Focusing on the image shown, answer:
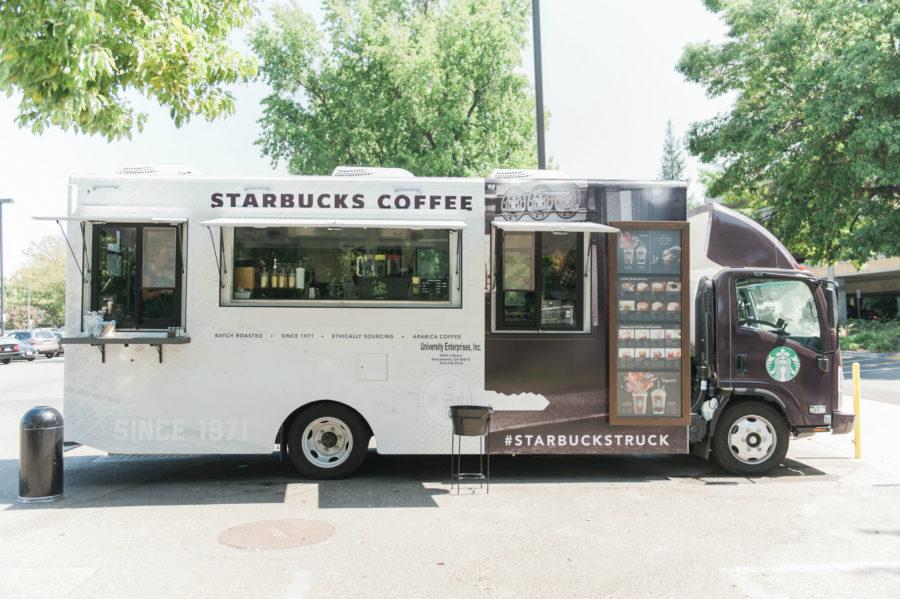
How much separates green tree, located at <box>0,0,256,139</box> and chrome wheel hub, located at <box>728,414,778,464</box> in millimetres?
6910

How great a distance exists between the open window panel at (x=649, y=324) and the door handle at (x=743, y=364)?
2.03 ft

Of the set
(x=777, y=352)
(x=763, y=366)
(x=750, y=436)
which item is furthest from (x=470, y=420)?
(x=777, y=352)

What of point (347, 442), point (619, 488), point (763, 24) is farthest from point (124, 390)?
point (763, 24)

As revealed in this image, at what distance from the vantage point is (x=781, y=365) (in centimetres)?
810

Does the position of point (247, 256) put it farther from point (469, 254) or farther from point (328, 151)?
point (328, 151)

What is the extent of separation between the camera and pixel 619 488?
7672mm

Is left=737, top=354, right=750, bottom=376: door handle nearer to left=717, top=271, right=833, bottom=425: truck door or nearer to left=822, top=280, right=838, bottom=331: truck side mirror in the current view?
left=717, top=271, right=833, bottom=425: truck door

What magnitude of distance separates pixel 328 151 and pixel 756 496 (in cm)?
1950

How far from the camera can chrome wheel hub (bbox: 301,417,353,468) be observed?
7.84 m

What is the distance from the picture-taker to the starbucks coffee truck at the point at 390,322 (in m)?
7.67

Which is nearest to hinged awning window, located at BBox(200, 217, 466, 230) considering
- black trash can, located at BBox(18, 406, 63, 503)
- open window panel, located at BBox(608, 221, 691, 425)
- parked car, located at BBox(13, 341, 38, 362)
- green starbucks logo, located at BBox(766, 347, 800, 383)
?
open window panel, located at BBox(608, 221, 691, 425)

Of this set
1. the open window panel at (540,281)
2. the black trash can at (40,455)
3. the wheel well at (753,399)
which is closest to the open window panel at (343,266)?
the open window panel at (540,281)

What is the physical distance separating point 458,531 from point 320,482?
89.1 inches

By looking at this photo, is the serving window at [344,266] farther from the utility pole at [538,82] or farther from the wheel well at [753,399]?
the utility pole at [538,82]
